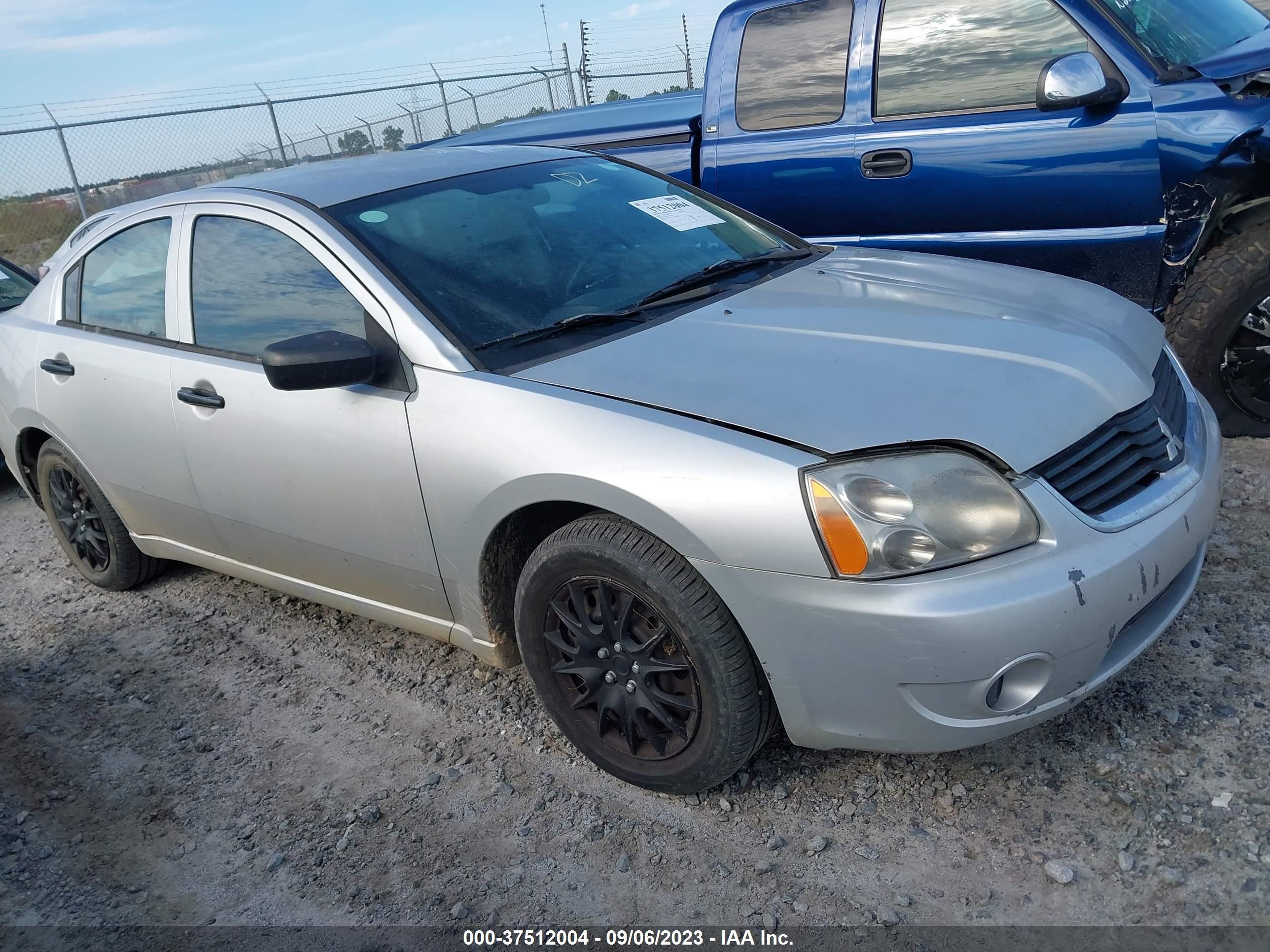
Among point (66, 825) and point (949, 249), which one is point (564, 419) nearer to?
point (66, 825)

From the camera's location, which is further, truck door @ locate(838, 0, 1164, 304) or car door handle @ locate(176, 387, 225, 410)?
truck door @ locate(838, 0, 1164, 304)

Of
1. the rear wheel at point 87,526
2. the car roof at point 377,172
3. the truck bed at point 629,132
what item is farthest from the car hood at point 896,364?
the rear wheel at point 87,526

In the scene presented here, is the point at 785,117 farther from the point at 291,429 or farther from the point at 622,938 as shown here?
the point at 622,938

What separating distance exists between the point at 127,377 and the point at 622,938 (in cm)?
257

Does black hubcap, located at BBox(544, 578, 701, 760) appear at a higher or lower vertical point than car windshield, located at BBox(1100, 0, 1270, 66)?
lower

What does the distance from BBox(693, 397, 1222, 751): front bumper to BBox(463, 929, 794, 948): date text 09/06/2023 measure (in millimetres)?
434

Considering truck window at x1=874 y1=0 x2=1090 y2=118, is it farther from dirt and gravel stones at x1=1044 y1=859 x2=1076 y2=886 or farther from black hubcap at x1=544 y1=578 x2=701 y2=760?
dirt and gravel stones at x1=1044 y1=859 x2=1076 y2=886

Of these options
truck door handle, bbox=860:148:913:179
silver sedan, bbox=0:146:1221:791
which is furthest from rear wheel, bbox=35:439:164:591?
truck door handle, bbox=860:148:913:179

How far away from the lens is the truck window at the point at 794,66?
186 inches

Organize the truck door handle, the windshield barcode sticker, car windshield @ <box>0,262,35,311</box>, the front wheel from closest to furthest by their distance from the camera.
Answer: the front wheel, the windshield barcode sticker, the truck door handle, car windshield @ <box>0,262,35,311</box>

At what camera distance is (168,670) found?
147 inches

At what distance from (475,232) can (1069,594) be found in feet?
6.45

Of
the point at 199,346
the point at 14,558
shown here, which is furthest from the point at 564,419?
the point at 14,558

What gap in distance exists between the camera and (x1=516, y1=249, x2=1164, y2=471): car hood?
7.48 ft
